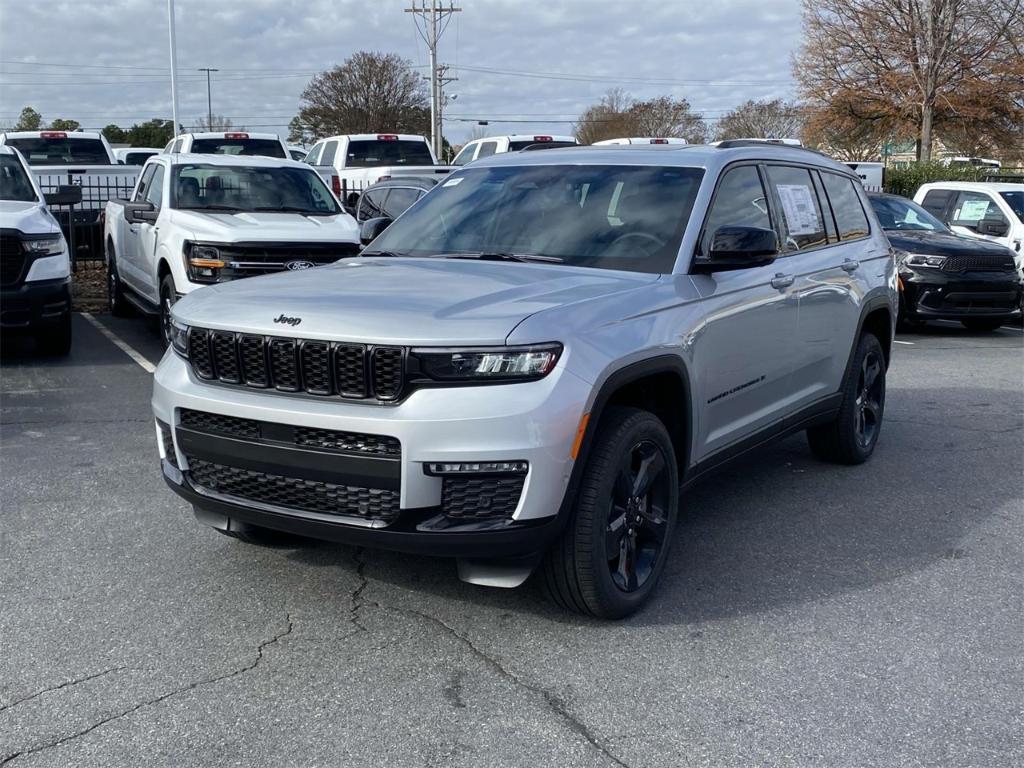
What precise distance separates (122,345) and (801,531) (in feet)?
25.4

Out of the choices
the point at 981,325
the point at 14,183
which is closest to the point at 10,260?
the point at 14,183

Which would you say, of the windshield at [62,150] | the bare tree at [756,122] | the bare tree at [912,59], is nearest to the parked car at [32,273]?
the windshield at [62,150]

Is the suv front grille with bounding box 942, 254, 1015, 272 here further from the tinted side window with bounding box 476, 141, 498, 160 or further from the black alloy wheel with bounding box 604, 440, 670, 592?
the black alloy wheel with bounding box 604, 440, 670, 592

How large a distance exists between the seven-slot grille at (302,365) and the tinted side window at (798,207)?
9.01 feet

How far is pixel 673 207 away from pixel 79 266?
14.2 metres

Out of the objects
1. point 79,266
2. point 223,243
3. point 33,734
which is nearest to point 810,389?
point 33,734

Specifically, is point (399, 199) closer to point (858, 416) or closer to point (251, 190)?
point (251, 190)

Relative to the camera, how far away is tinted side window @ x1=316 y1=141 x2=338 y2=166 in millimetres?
20312

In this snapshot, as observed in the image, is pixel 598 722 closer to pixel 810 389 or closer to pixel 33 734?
pixel 33 734

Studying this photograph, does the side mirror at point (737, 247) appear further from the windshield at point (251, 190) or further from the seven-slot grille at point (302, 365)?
the windshield at point (251, 190)

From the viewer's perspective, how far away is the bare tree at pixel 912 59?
109ft

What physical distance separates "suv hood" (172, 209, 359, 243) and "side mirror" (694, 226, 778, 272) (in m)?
5.79

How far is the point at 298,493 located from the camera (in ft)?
12.8

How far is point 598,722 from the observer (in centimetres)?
343
